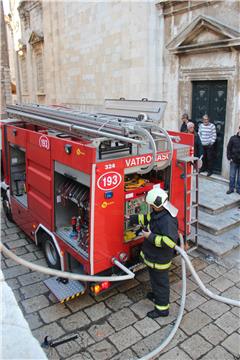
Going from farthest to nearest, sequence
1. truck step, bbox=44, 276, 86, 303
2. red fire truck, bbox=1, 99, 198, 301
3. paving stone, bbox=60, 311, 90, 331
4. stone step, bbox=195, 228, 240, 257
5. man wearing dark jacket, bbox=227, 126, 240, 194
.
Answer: man wearing dark jacket, bbox=227, 126, 240, 194
stone step, bbox=195, 228, 240, 257
truck step, bbox=44, 276, 86, 303
paving stone, bbox=60, 311, 90, 331
red fire truck, bbox=1, 99, 198, 301

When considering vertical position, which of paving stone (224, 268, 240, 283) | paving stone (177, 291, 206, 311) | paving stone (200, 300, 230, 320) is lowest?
paving stone (200, 300, 230, 320)

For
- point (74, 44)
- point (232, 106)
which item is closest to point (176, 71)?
point (232, 106)

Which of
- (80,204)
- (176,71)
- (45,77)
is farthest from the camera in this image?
(45,77)

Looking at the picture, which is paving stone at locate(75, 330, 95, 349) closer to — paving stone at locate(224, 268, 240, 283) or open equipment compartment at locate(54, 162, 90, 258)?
open equipment compartment at locate(54, 162, 90, 258)

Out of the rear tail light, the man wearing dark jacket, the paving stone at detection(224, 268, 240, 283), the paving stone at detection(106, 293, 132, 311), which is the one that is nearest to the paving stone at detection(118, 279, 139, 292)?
the paving stone at detection(106, 293, 132, 311)

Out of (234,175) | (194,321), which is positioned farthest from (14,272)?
(234,175)

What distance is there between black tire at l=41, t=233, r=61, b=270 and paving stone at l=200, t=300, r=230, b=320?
231cm

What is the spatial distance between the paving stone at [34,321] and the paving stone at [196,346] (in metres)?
1.85

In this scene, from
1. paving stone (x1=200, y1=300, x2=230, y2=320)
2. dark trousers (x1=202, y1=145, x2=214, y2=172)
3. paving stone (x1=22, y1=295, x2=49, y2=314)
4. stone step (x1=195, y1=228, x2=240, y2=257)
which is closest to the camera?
Answer: paving stone (x1=200, y1=300, x2=230, y2=320)

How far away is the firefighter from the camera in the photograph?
4.05m

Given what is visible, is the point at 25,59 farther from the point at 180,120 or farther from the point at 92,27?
the point at 180,120

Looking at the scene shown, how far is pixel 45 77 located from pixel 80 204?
14.3m

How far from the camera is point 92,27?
1267 centimetres

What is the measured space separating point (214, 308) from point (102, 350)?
1.70 metres
